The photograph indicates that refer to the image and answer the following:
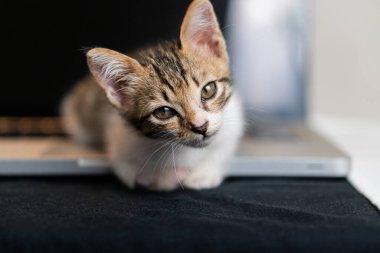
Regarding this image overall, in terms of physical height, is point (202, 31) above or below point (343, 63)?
above

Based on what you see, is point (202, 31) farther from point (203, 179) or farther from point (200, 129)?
point (203, 179)

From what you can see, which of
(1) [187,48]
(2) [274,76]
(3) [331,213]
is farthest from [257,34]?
(3) [331,213]

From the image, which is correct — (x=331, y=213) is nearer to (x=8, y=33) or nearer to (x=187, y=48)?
(x=187, y=48)

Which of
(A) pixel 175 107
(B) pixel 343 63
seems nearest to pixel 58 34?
(A) pixel 175 107

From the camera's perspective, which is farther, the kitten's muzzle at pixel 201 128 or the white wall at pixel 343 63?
the white wall at pixel 343 63

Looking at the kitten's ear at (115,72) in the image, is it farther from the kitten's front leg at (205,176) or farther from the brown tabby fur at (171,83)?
the kitten's front leg at (205,176)

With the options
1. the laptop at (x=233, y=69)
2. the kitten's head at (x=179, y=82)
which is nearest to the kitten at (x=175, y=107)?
the kitten's head at (x=179, y=82)

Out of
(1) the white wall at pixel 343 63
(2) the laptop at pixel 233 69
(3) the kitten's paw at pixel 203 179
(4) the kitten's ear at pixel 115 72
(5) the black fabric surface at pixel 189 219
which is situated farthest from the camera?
(1) the white wall at pixel 343 63
